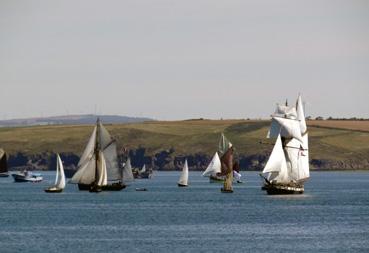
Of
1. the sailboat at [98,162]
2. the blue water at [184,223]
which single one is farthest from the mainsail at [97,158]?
the blue water at [184,223]

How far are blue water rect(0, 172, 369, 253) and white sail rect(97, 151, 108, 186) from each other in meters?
2.42

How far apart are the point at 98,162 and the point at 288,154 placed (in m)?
27.2

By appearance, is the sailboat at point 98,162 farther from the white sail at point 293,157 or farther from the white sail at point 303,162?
the white sail at point 303,162

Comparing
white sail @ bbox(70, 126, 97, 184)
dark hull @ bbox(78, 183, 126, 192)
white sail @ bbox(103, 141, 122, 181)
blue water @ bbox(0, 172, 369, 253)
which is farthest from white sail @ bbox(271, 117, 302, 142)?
dark hull @ bbox(78, 183, 126, 192)

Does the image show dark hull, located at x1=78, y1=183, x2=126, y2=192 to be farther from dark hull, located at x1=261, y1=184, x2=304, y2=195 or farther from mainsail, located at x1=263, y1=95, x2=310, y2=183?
mainsail, located at x1=263, y1=95, x2=310, y2=183

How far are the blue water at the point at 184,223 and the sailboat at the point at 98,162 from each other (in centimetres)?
253

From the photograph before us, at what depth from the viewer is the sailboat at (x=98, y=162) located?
173000 mm

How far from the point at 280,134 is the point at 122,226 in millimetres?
65196

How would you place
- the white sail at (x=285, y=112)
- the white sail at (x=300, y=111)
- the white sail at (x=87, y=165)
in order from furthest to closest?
1. the white sail at (x=300, y=111)
2. the white sail at (x=285, y=112)
3. the white sail at (x=87, y=165)

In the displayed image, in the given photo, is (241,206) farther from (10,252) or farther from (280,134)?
(10,252)

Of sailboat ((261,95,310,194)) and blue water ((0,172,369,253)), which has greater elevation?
sailboat ((261,95,310,194))

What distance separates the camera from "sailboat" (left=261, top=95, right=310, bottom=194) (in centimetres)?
17375

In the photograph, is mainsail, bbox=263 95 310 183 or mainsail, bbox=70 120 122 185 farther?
mainsail, bbox=263 95 310 183

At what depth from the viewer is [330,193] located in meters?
189
